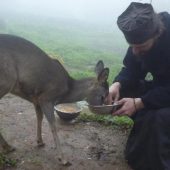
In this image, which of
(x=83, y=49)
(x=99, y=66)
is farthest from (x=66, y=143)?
(x=83, y=49)

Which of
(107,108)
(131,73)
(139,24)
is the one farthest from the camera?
(131,73)

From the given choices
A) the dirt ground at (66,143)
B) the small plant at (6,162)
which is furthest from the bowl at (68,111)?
the small plant at (6,162)

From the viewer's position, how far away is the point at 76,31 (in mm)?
23766

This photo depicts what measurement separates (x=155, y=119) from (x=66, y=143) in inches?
68.0

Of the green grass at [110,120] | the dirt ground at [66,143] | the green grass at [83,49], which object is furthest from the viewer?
the green grass at [83,49]

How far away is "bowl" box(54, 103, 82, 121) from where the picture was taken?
7.01 meters

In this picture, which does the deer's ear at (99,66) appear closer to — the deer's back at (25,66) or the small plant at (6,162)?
the deer's back at (25,66)

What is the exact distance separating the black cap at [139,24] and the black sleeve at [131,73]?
1.06 m

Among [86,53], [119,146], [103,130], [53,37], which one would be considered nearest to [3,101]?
[103,130]

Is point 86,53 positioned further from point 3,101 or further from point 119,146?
point 119,146

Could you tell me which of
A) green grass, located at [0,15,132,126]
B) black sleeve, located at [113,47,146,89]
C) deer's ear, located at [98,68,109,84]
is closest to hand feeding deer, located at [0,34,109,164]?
deer's ear, located at [98,68,109,84]

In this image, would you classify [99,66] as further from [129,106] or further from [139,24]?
[139,24]

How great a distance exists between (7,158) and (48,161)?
0.58m

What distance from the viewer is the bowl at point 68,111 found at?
7012 millimetres
